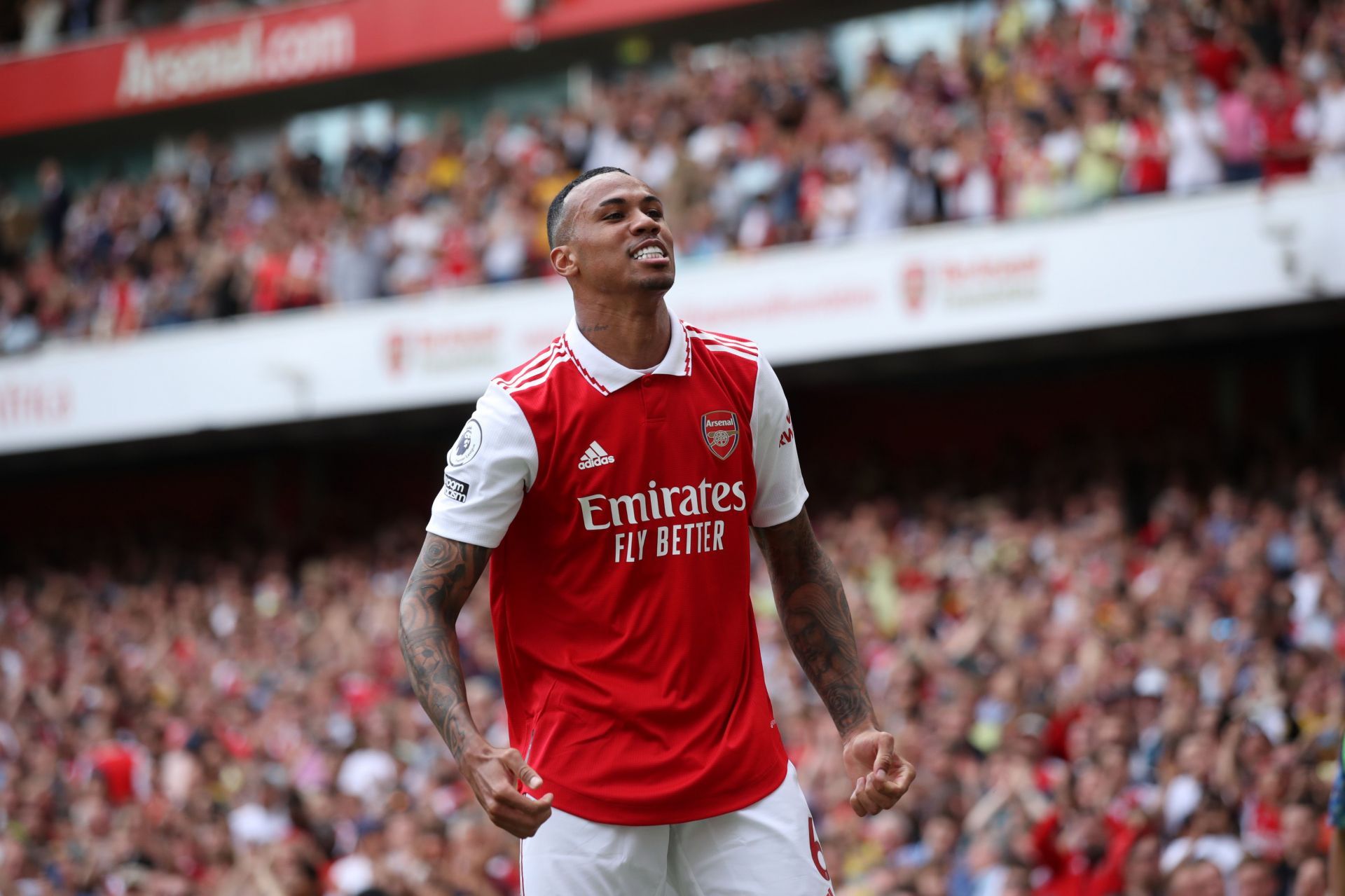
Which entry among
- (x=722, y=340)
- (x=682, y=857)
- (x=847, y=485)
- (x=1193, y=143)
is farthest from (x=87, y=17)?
(x=682, y=857)

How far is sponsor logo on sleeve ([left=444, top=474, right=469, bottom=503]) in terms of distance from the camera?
3590mm

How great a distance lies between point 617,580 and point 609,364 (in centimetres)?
47

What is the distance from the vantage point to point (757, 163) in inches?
600

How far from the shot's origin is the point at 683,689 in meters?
3.62

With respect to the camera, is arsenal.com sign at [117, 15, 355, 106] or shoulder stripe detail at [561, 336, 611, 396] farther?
arsenal.com sign at [117, 15, 355, 106]

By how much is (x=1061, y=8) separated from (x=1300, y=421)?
425cm

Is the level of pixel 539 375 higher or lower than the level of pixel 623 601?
higher

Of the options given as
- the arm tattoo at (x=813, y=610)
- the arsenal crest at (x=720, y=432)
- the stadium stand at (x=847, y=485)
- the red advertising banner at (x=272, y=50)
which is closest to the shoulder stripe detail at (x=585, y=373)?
the arsenal crest at (x=720, y=432)

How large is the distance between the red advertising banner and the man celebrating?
16017mm

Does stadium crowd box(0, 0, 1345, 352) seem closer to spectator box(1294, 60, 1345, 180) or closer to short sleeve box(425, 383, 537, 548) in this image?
spectator box(1294, 60, 1345, 180)

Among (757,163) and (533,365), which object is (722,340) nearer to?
(533,365)

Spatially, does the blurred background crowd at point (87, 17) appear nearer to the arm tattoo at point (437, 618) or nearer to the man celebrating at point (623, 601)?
the man celebrating at point (623, 601)

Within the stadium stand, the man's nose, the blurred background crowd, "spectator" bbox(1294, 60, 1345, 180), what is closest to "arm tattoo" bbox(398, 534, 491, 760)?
the man's nose

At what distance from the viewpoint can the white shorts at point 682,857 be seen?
11.6 ft
